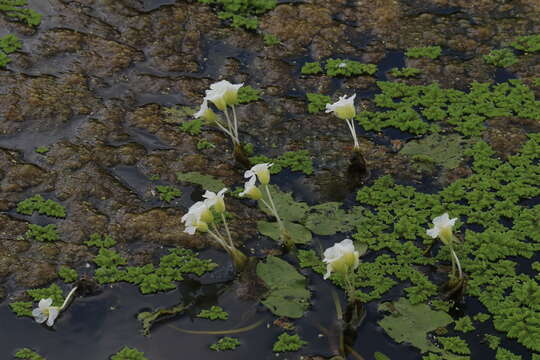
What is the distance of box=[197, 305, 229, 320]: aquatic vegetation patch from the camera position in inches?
226

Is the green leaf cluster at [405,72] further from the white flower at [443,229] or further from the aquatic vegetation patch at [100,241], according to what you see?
the aquatic vegetation patch at [100,241]

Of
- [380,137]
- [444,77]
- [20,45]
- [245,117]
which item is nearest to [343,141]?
[380,137]

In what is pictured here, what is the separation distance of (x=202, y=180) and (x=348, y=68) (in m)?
2.42

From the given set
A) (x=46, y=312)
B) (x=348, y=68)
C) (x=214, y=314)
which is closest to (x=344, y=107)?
(x=348, y=68)

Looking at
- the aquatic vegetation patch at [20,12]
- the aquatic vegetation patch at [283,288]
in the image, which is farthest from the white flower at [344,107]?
the aquatic vegetation patch at [20,12]

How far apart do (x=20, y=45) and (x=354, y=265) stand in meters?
5.26

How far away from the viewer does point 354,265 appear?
5277 mm

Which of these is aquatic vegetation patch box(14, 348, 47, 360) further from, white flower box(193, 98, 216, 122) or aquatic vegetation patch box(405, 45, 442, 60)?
aquatic vegetation patch box(405, 45, 442, 60)

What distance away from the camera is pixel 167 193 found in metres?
6.80

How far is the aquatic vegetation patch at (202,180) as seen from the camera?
6.91 metres

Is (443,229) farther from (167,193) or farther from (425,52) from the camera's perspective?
(425,52)

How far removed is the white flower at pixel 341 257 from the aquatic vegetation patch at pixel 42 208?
2675mm

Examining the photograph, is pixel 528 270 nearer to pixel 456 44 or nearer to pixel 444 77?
pixel 444 77

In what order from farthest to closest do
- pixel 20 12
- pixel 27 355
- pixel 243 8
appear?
pixel 243 8 → pixel 20 12 → pixel 27 355
